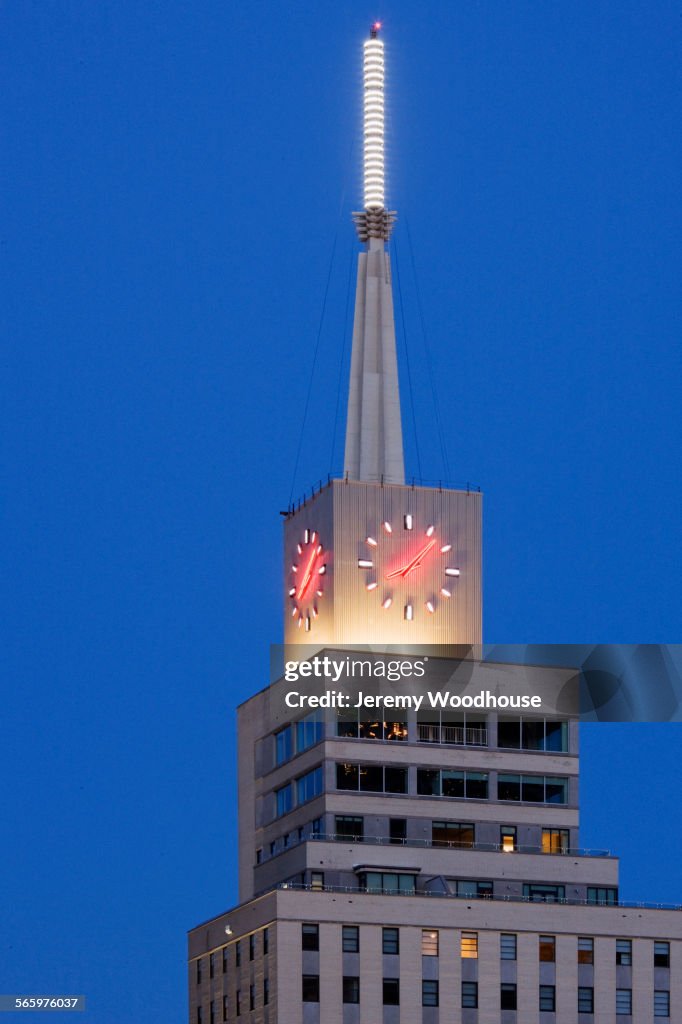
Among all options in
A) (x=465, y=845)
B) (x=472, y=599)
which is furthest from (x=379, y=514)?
(x=465, y=845)

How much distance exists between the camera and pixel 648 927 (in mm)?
184750

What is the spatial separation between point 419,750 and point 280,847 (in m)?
14.8

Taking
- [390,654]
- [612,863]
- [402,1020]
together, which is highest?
[390,654]

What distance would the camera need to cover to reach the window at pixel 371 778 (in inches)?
7421

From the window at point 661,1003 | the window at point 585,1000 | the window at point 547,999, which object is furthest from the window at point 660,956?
the window at point 547,999

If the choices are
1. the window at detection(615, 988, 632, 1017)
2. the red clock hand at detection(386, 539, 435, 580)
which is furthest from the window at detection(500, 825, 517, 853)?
the red clock hand at detection(386, 539, 435, 580)

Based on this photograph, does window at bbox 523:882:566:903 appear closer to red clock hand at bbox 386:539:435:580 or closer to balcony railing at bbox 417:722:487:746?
balcony railing at bbox 417:722:487:746

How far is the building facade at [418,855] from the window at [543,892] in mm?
153

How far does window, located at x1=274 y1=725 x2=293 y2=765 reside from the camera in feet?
646

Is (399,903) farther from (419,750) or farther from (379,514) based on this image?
(379,514)

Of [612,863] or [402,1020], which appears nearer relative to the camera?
[402,1020]

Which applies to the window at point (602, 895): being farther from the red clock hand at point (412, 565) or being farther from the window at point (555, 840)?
the red clock hand at point (412, 565)

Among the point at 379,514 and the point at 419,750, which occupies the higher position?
the point at 379,514

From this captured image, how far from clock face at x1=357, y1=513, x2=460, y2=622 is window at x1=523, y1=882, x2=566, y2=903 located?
912 inches
